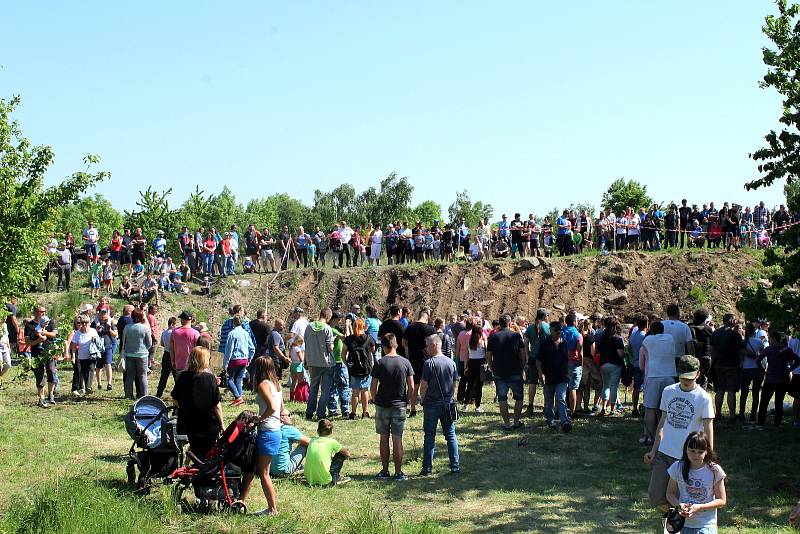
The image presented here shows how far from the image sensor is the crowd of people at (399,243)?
29.2 meters

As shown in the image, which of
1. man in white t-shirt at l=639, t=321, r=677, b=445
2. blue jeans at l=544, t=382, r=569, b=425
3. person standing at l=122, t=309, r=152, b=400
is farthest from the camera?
person standing at l=122, t=309, r=152, b=400

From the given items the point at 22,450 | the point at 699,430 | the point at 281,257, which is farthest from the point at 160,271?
the point at 699,430

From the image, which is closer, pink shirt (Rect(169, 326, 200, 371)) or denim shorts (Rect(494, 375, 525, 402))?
denim shorts (Rect(494, 375, 525, 402))

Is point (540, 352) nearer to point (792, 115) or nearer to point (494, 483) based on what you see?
point (494, 483)

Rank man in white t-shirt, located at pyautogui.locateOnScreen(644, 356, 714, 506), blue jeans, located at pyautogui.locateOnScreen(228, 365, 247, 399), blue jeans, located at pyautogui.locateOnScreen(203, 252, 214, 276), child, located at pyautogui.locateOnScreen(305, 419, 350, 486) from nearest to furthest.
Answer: man in white t-shirt, located at pyautogui.locateOnScreen(644, 356, 714, 506), child, located at pyautogui.locateOnScreen(305, 419, 350, 486), blue jeans, located at pyautogui.locateOnScreen(228, 365, 247, 399), blue jeans, located at pyautogui.locateOnScreen(203, 252, 214, 276)

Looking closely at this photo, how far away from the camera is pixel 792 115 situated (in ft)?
39.6

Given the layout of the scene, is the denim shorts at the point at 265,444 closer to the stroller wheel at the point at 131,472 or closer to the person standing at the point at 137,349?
the stroller wheel at the point at 131,472

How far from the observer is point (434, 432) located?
10.9 m

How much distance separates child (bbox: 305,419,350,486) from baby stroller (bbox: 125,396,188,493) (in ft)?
4.95

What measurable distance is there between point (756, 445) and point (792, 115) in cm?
481

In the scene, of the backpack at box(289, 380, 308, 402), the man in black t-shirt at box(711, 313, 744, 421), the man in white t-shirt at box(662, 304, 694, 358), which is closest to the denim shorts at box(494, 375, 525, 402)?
the man in white t-shirt at box(662, 304, 694, 358)

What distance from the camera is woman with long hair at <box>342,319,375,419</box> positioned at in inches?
538

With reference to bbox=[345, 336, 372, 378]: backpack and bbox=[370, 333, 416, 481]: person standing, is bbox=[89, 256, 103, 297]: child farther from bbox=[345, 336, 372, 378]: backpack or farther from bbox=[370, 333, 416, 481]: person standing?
bbox=[370, 333, 416, 481]: person standing

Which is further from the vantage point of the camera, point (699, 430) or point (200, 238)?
point (200, 238)
